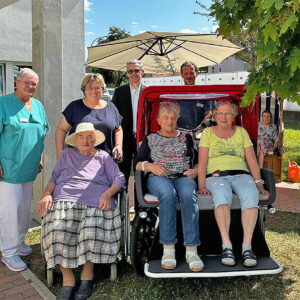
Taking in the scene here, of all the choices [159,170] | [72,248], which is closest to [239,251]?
[159,170]

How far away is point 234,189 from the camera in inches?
133

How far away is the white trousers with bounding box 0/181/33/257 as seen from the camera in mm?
3650

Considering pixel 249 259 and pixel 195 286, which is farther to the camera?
pixel 195 286

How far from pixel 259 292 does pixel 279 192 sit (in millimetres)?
3979

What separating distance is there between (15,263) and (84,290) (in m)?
0.94

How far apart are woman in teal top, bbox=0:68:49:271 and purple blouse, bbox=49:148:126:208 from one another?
33 centimetres

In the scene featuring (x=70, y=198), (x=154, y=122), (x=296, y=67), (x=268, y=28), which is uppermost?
(x=268, y=28)

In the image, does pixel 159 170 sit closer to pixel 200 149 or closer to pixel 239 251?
pixel 200 149

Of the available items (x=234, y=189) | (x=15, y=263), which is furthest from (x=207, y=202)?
(x=15, y=263)

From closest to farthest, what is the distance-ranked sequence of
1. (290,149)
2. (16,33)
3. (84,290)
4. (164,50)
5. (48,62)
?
(84,290) < (48,62) < (164,50) < (16,33) < (290,149)

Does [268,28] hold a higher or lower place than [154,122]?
higher

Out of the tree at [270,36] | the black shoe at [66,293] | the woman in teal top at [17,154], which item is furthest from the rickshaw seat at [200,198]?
the woman in teal top at [17,154]

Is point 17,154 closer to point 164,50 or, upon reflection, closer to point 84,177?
point 84,177

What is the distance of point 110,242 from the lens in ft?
10.6
